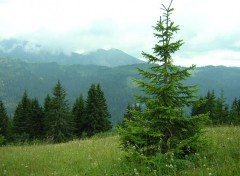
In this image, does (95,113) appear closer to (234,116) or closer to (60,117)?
(60,117)

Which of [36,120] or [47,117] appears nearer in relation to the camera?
[47,117]

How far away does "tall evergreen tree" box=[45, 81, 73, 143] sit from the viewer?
54281 millimetres

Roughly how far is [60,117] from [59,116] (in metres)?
0.38

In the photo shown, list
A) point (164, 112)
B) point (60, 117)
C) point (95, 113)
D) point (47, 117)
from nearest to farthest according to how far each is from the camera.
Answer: point (164, 112) < point (60, 117) < point (95, 113) < point (47, 117)

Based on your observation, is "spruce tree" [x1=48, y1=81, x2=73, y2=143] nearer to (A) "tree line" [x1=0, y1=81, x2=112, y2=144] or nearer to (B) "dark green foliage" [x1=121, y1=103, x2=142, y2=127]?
(A) "tree line" [x1=0, y1=81, x2=112, y2=144]

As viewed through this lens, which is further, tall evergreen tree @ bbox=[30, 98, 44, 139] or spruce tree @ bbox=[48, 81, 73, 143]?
tall evergreen tree @ bbox=[30, 98, 44, 139]

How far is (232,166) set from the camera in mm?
5254

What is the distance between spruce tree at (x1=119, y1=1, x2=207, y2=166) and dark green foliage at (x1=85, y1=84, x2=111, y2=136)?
47614 millimetres

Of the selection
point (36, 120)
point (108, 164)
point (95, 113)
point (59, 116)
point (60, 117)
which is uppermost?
point (108, 164)

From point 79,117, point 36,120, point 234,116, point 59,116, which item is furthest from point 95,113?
point 234,116

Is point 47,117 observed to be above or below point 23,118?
above

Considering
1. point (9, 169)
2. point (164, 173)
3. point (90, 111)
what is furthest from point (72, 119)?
point (164, 173)

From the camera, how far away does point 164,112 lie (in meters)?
7.62

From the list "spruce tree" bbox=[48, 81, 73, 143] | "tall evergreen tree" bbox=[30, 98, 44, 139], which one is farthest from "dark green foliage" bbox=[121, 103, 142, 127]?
"tall evergreen tree" bbox=[30, 98, 44, 139]
